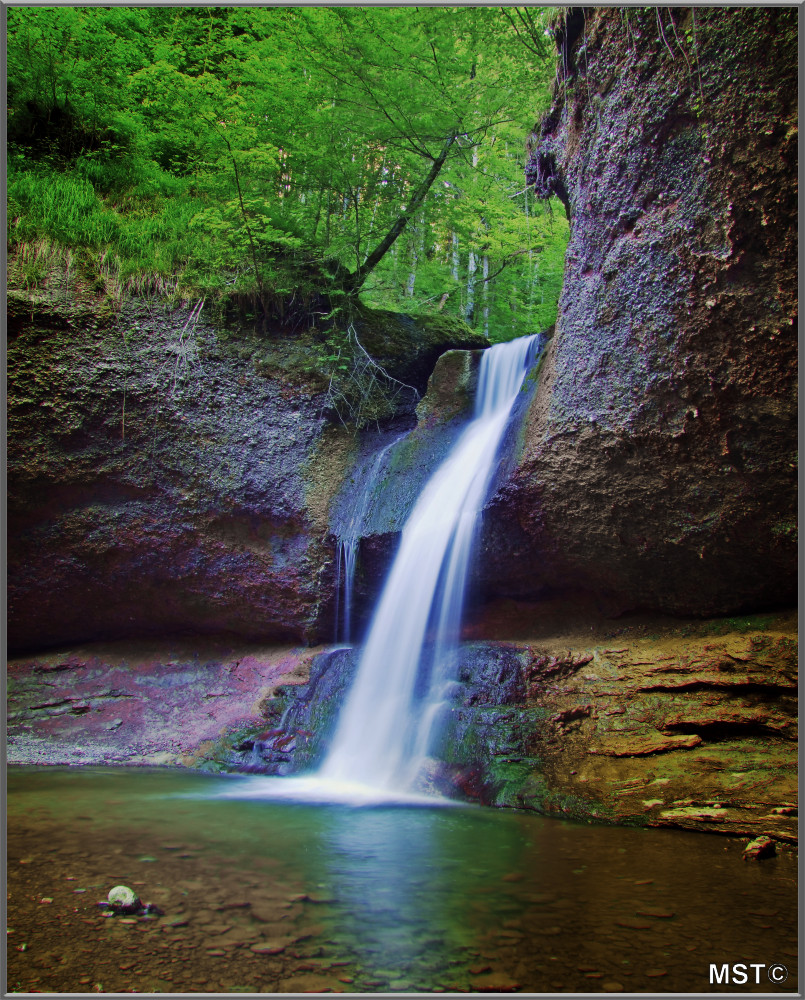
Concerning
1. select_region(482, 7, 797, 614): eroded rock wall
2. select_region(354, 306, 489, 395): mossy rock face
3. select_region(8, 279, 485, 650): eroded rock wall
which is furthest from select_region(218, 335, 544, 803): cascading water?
select_region(354, 306, 489, 395): mossy rock face

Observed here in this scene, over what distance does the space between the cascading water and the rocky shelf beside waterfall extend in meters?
0.31

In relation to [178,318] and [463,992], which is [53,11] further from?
[463,992]

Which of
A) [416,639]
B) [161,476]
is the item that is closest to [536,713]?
[416,639]

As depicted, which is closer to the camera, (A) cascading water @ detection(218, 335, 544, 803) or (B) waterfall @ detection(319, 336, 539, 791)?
(A) cascading water @ detection(218, 335, 544, 803)

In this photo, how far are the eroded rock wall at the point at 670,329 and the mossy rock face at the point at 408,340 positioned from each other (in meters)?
3.21

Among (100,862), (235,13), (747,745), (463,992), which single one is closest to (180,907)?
(100,862)

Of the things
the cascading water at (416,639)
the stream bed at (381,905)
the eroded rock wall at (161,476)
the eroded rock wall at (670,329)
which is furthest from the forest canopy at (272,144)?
the stream bed at (381,905)

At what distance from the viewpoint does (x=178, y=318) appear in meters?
8.21

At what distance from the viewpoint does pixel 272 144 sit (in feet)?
27.0

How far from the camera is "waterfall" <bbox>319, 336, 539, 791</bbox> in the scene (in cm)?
591

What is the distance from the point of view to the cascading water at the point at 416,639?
18.9 feet

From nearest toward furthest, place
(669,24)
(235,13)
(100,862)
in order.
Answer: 1. (100,862)
2. (669,24)
3. (235,13)

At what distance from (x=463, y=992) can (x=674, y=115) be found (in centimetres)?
573

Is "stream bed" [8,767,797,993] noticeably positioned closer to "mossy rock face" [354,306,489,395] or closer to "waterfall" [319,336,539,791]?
"waterfall" [319,336,539,791]
